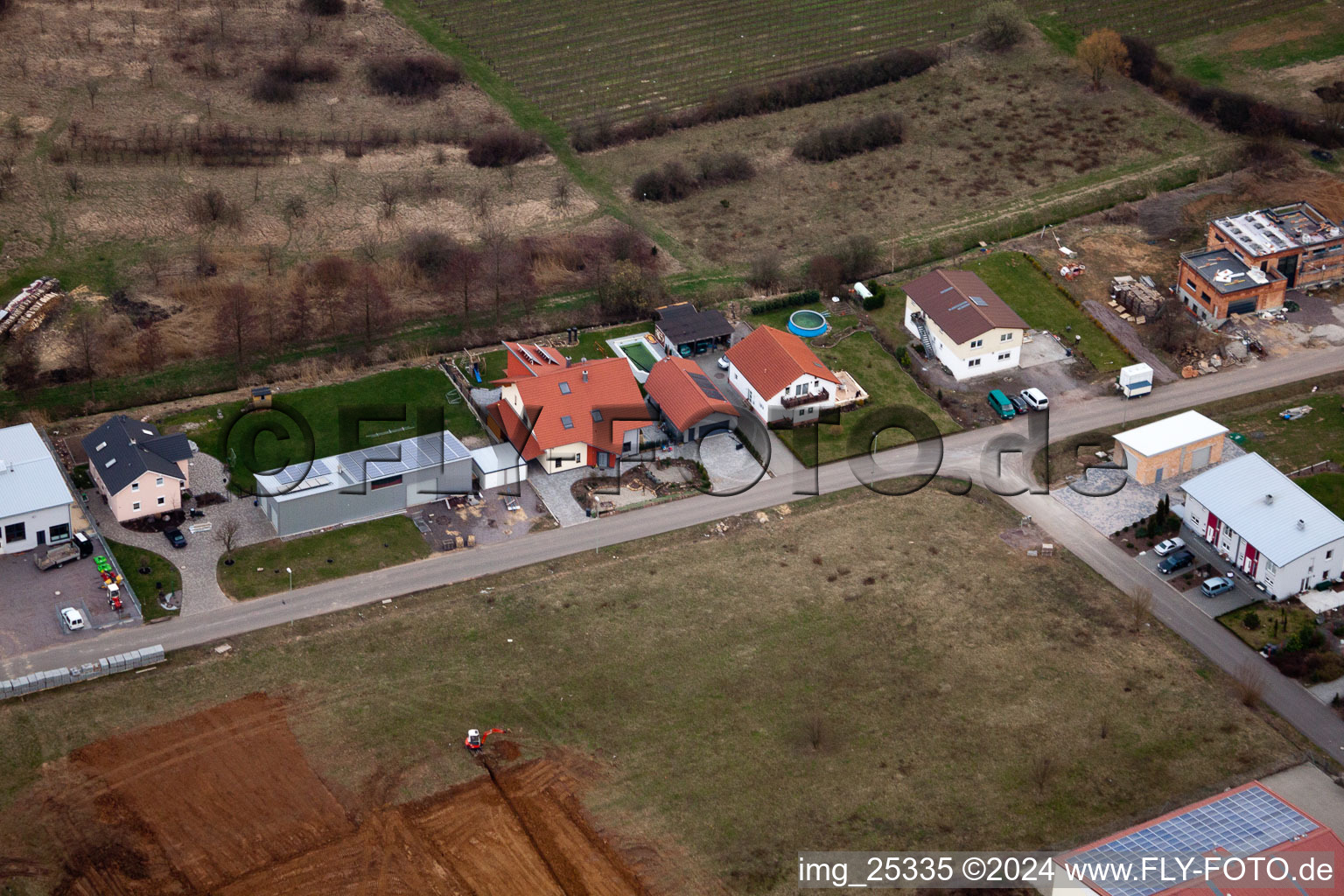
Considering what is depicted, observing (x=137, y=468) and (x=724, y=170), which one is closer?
(x=137, y=468)

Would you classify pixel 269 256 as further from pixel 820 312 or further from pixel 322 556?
pixel 820 312

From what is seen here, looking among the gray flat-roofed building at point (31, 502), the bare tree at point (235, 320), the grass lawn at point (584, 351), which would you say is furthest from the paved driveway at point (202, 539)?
the grass lawn at point (584, 351)

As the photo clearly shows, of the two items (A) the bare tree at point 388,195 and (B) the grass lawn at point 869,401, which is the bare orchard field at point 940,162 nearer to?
(B) the grass lawn at point 869,401

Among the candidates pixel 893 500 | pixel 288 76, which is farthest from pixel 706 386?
pixel 288 76

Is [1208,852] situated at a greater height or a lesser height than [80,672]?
lesser

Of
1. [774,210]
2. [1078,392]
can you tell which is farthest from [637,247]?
[1078,392]

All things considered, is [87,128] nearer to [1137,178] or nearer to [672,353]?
[672,353]
